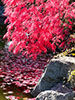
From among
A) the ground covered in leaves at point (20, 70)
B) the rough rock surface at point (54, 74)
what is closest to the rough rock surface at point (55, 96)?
the rough rock surface at point (54, 74)

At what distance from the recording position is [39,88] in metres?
5.24

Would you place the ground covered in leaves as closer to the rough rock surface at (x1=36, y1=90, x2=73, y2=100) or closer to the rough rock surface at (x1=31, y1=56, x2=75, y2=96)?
the rough rock surface at (x1=31, y1=56, x2=75, y2=96)

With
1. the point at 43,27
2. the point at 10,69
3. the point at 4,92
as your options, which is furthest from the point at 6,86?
the point at 43,27

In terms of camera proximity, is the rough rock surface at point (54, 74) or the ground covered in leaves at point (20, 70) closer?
the rough rock surface at point (54, 74)

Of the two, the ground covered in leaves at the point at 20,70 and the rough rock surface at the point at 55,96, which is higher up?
the rough rock surface at the point at 55,96

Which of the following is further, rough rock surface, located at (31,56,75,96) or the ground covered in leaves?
the ground covered in leaves

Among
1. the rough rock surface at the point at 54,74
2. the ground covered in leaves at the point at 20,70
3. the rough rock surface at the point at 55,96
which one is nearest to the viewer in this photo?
the rough rock surface at the point at 55,96

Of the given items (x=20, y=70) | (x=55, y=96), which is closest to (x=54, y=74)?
(x=55, y=96)

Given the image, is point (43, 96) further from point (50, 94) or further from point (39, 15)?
point (39, 15)

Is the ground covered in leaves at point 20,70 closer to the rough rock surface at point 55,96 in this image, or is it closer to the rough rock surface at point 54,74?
the rough rock surface at point 54,74

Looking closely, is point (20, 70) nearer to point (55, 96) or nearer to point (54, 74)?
point (54, 74)

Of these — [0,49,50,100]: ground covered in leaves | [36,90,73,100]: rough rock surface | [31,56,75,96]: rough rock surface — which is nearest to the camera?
[36,90,73,100]: rough rock surface

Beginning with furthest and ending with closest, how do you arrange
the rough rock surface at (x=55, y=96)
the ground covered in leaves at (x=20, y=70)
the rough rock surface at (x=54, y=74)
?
1. the ground covered in leaves at (x=20, y=70)
2. the rough rock surface at (x=54, y=74)
3. the rough rock surface at (x=55, y=96)

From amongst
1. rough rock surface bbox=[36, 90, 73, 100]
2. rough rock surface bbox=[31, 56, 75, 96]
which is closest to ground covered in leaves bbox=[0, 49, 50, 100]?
rough rock surface bbox=[31, 56, 75, 96]
